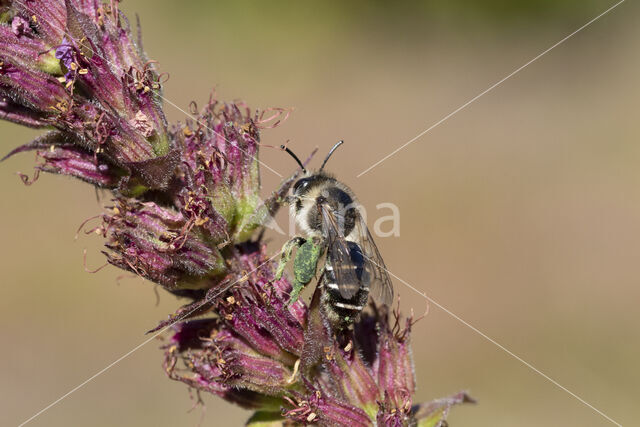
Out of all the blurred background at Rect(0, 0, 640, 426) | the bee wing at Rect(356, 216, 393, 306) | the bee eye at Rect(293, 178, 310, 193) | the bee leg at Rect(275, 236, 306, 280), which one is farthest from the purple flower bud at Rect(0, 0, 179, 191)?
the blurred background at Rect(0, 0, 640, 426)

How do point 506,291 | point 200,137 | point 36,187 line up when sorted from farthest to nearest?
point 36,187
point 506,291
point 200,137

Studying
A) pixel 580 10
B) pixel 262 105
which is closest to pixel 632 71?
pixel 580 10

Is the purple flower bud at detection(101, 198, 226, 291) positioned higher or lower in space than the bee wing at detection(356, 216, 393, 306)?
lower

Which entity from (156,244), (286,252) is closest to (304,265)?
(286,252)

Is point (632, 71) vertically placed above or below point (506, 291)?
above

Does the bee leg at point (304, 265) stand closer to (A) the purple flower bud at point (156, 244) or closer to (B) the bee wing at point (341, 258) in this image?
(B) the bee wing at point (341, 258)

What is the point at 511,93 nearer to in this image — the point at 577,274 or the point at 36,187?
the point at 577,274

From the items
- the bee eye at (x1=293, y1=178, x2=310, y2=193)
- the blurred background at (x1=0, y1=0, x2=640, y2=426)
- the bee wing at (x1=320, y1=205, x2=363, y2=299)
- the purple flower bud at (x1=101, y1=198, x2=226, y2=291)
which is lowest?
the purple flower bud at (x1=101, y1=198, x2=226, y2=291)

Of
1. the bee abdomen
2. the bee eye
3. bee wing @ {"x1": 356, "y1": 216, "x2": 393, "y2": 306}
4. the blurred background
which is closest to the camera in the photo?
the bee abdomen

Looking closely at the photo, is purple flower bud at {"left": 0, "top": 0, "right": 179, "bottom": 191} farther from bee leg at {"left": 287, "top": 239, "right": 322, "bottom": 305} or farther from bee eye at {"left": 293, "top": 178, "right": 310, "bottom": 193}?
bee eye at {"left": 293, "top": 178, "right": 310, "bottom": 193}
